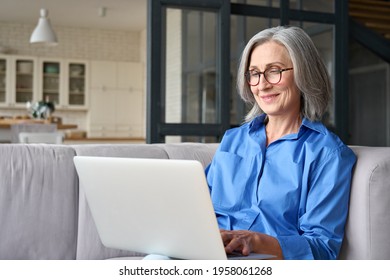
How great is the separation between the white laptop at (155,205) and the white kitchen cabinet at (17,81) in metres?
9.07

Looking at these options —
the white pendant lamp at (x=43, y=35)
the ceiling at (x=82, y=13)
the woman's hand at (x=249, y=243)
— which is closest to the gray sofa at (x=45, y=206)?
the woman's hand at (x=249, y=243)

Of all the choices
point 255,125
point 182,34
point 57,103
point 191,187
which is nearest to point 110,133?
point 57,103

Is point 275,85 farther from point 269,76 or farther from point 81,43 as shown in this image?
point 81,43

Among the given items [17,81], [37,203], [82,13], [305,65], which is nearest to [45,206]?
[37,203]

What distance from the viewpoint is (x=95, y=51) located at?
1082cm

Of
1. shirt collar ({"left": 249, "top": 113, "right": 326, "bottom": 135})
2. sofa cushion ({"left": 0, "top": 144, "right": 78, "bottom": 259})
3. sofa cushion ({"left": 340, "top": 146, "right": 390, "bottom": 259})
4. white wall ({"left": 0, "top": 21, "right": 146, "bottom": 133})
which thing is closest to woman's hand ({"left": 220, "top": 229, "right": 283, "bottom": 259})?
sofa cushion ({"left": 340, "top": 146, "right": 390, "bottom": 259})

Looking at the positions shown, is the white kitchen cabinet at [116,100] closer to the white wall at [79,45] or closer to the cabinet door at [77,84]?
the cabinet door at [77,84]

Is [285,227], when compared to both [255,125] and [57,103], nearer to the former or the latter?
[255,125]

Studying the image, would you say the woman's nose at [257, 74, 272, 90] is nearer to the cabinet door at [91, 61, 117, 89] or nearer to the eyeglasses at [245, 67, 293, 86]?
the eyeglasses at [245, 67, 293, 86]

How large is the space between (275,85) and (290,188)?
345 mm

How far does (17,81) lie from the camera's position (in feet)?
33.2

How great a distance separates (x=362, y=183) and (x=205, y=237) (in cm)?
69

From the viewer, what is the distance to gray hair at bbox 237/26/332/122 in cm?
179

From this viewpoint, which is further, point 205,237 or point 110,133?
point 110,133
